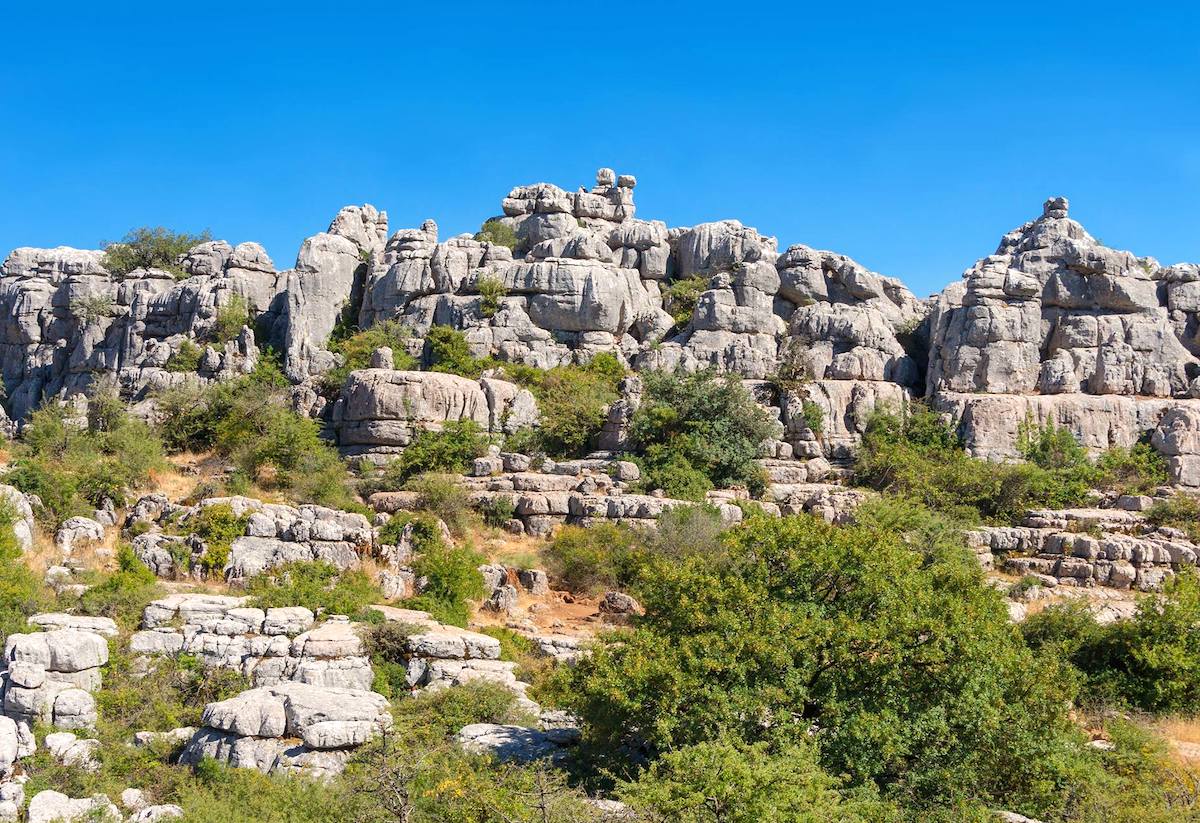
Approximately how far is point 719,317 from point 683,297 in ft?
10.5

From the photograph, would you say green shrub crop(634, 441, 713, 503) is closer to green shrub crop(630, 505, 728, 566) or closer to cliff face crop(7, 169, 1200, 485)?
green shrub crop(630, 505, 728, 566)

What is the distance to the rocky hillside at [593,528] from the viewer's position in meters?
11.6

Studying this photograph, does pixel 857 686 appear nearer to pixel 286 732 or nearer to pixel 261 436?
pixel 286 732

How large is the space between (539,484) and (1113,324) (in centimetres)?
2092

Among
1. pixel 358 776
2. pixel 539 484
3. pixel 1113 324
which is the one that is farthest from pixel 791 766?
pixel 1113 324

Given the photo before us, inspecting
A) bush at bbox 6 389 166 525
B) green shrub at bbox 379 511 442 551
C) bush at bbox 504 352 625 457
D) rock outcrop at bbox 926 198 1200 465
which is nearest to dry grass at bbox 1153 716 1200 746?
green shrub at bbox 379 511 442 551

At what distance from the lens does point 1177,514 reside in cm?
2619

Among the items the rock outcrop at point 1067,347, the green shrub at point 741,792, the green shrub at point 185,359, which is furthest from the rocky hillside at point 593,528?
the green shrub at point 185,359

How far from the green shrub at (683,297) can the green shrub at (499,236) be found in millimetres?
6660

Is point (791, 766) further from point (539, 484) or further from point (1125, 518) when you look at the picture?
point (1125, 518)

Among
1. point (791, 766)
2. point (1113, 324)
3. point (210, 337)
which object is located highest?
point (1113, 324)

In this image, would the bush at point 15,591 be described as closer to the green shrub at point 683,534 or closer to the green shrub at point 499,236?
the green shrub at point 683,534

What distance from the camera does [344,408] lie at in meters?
30.4

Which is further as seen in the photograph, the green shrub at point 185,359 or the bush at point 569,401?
the green shrub at point 185,359
